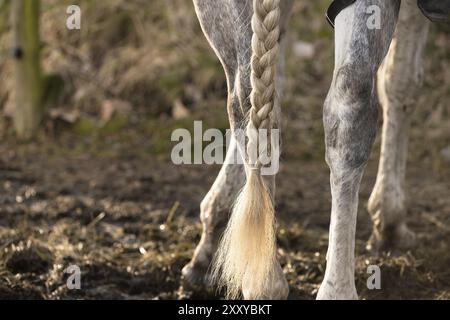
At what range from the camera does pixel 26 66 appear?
23.1 feet

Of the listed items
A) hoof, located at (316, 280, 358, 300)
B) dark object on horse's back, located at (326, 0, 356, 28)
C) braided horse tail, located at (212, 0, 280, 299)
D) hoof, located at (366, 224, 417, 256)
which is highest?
dark object on horse's back, located at (326, 0, 356, 28)

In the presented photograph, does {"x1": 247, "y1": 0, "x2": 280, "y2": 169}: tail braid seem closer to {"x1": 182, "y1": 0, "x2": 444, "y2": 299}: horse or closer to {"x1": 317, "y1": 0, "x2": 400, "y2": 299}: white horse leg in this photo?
{"x1": 182, "y1": 0, "x2": 444, "y2": 299}: horse

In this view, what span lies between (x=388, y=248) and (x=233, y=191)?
864 mm

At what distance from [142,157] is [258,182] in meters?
3.47

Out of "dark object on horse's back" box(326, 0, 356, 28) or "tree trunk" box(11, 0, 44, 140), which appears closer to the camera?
"dark object on horse's back" box(326, 0, 356, 28)

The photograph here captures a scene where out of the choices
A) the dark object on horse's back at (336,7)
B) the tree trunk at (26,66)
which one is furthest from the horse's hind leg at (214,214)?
the tree trunk at (26,66)

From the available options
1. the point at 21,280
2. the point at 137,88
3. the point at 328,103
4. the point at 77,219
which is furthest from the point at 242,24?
the point at 137,88

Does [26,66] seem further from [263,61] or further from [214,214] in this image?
[263,61]

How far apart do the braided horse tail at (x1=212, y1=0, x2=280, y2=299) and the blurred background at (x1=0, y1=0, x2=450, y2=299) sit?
0.69 metres

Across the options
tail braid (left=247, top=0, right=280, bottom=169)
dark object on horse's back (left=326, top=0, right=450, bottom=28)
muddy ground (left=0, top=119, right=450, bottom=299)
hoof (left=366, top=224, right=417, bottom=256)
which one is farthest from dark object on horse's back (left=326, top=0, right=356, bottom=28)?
hoof (left=366, top=224, right=417, bottom=256)

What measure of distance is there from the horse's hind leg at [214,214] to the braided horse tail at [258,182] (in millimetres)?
752

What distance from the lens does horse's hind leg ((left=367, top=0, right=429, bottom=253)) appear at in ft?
13.8

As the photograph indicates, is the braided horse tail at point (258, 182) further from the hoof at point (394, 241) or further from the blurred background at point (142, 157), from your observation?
the hoof at point (394, 241)
